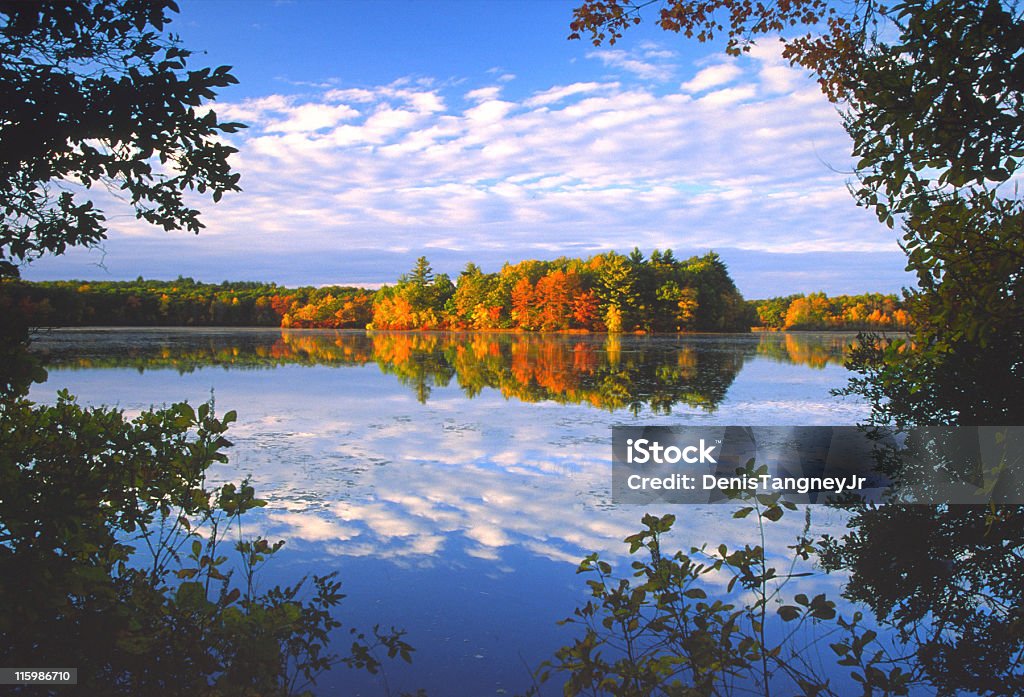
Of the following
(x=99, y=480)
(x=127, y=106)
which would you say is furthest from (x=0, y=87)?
(x=99, y=480)

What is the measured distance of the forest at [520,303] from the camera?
59406 mm

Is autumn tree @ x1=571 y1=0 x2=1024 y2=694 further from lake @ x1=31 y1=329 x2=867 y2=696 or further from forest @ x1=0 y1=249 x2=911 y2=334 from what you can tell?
forest @ x1=0 y1=249 x2=911 y2=334

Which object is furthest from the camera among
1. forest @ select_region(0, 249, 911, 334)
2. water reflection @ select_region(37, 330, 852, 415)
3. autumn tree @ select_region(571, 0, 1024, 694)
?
forest @ select_region(0, 249, 911, 334)

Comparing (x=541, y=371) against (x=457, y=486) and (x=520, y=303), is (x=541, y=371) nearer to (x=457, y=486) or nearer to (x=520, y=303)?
(x=457, y=486)

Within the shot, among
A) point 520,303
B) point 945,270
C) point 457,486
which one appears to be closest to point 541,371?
point 457,486

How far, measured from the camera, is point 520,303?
6500 cm

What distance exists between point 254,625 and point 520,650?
1465mm

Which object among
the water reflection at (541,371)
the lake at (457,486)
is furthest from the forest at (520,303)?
the lake at (457,486)

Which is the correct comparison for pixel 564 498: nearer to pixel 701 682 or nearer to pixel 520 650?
pixel 520 650

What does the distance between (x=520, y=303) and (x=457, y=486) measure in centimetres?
5898

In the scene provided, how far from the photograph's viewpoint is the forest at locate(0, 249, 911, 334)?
59406 millimetres

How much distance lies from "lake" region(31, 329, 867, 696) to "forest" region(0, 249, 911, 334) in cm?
4516

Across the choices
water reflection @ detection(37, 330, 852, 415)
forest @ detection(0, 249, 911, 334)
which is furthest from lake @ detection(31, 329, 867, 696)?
forest @ detection(0, 249, 911, 334)

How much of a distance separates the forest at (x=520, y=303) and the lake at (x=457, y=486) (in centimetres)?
4516
